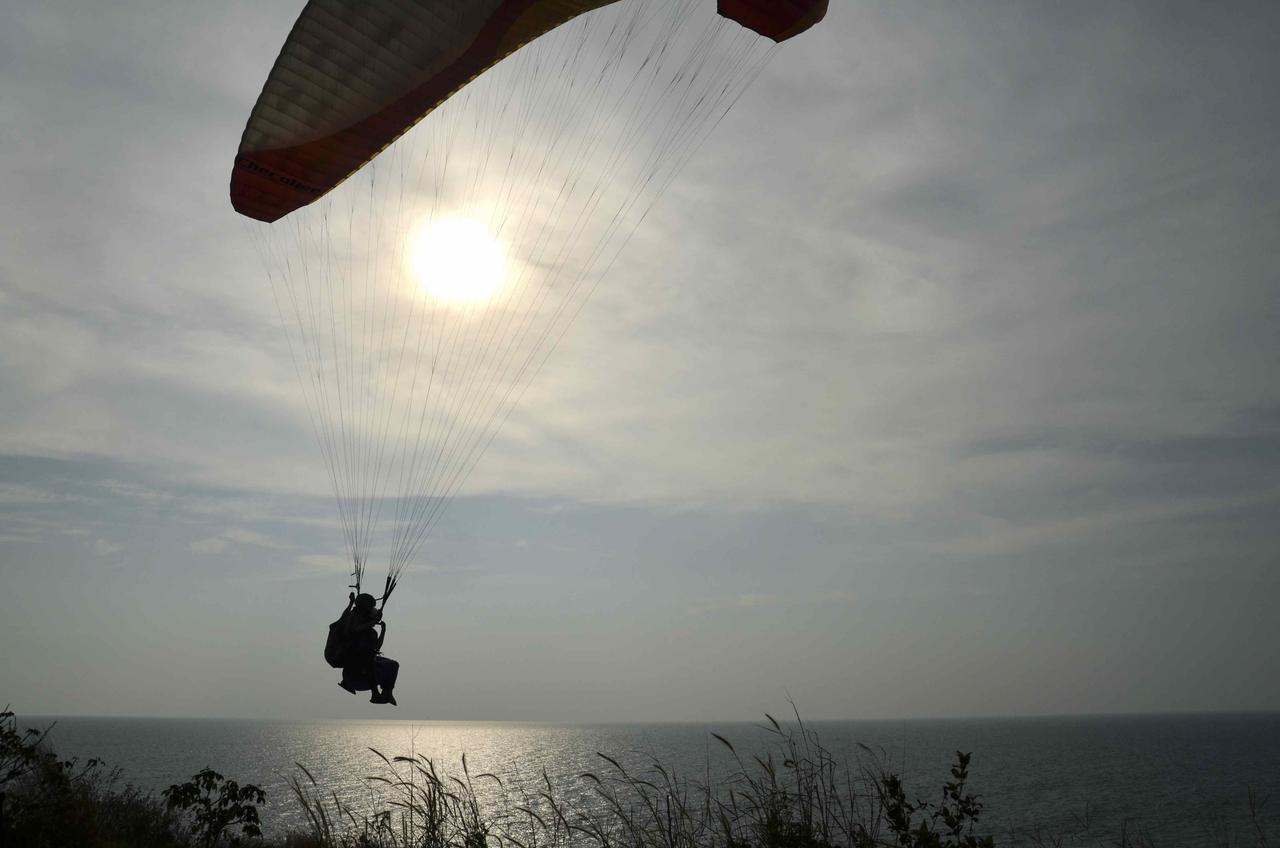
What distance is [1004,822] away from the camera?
43531 mm

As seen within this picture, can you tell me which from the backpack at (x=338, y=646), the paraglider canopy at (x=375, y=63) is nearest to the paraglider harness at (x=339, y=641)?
the backpack at (x=338, y=646)

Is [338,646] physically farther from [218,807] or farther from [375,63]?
[375,63]

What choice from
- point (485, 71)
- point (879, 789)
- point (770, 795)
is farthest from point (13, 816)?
point (485, 71)

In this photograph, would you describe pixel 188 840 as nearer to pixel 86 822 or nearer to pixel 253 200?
pixel 86 822

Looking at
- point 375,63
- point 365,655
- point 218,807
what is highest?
point 375,63

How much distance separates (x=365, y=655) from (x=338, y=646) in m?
0.33

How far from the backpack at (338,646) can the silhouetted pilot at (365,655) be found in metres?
0.03

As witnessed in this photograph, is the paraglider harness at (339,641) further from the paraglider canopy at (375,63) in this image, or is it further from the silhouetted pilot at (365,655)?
the paraglider canopy at (375,63)

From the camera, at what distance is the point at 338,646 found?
9.58 m

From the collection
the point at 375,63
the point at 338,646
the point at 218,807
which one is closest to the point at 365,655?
the point at 338,646

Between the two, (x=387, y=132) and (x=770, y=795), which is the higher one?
(x=387, y=132)

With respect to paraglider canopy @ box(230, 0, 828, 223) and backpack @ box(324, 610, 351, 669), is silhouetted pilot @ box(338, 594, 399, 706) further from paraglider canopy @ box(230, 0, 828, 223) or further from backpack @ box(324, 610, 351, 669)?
paraglider canopy @ box(230, 0, 828, 223)

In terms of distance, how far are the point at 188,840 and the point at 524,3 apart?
999cm

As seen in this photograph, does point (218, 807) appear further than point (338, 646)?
No
